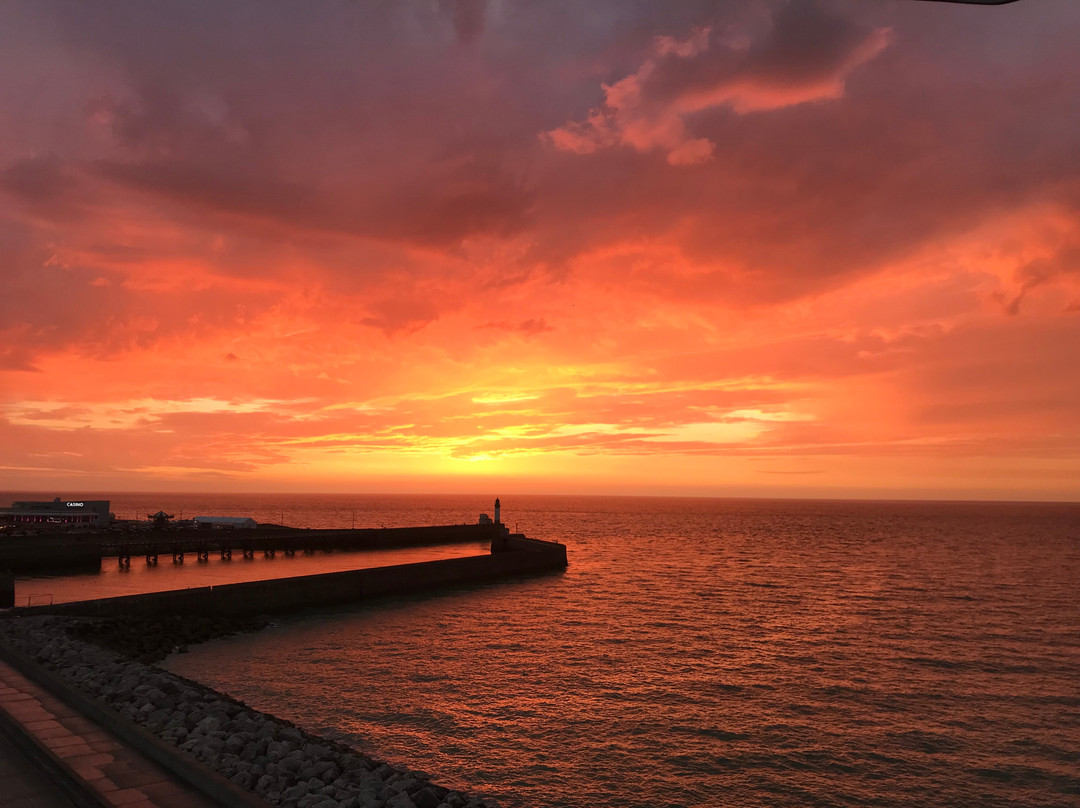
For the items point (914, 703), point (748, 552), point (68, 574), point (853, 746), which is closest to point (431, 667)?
point (853, 746)

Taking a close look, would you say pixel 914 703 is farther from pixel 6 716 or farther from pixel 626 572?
pixel 626 572

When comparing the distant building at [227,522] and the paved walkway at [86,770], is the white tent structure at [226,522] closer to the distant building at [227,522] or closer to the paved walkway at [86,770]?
the distant building at [227,522]

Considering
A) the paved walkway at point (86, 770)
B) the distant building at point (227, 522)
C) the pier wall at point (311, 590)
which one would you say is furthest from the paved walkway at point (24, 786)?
the distant building at point (227, 522)

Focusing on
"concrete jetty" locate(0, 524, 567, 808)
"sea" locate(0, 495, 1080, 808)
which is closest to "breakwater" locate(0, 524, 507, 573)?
"sea" locate(0, 495, 1080, 808)

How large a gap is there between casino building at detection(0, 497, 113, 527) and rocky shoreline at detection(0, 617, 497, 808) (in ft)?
254

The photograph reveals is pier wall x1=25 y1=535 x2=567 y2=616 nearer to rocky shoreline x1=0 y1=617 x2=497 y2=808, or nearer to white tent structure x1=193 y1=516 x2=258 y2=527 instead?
rocky shoreline x1=0 y1=617 x2=497 y2=808

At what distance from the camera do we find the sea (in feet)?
68.0

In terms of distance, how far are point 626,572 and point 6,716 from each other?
215ft

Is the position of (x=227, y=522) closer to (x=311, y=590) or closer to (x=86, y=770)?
(x=311, y=590)

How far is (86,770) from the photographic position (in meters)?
12.5

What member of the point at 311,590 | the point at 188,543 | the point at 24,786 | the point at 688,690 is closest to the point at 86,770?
the point at 24,786

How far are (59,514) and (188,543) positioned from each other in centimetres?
3266

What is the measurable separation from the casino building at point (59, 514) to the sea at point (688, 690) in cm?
4031

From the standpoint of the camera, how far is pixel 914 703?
2869 cm
